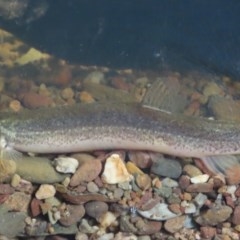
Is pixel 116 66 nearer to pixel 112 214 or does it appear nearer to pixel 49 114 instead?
pixel 49 114

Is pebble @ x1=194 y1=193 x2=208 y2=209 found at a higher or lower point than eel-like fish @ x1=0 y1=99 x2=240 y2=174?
lower

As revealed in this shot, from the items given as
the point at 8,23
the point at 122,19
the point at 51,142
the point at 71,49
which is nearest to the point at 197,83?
the point at 122,19

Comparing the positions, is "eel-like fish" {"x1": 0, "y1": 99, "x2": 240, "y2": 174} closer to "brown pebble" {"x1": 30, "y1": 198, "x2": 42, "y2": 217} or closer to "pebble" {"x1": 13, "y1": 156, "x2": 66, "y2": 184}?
"pebble" {"x1": 13, "y1": 156, "x2": 66, "y2": 184}

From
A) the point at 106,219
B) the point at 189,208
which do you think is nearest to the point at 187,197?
the point at 189,208

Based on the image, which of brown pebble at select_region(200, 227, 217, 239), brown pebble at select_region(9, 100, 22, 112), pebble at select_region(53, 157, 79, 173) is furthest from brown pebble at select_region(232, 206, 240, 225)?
brown pebble at select_region(9, 100, 22, 112)

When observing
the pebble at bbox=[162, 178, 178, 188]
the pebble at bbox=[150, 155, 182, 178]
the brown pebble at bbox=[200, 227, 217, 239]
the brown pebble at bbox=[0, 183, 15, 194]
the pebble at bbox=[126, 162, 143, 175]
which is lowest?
the brown pebble at bbox=[200, 227, 217, 239]

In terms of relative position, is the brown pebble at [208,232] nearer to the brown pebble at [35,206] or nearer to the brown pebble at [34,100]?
the brown pebble at [35,206]

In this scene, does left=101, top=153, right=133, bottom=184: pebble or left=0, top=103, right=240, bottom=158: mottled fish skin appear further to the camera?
left=0, top=103, right=240, bottom=158: mottled fish skin

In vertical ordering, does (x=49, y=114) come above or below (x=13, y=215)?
above
